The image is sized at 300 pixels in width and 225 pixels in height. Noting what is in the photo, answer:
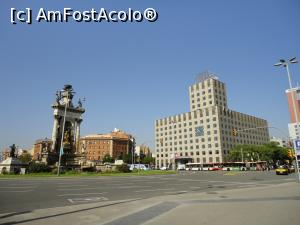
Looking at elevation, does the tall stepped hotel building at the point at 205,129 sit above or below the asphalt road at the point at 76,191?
above

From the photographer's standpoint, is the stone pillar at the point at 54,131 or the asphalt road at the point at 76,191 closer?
the asphalt road at the point at 76,191

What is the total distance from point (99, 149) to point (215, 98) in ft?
248

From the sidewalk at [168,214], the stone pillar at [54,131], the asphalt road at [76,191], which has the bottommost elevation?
the sidewalk at [168,214]

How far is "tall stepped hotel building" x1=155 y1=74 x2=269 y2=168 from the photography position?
111m

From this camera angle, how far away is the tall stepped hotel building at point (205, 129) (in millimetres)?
110831

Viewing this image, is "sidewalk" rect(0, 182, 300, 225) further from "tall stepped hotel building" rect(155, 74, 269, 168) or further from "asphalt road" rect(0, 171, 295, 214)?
"tall stepped hotel building" rect(155, 74, 269, 168)

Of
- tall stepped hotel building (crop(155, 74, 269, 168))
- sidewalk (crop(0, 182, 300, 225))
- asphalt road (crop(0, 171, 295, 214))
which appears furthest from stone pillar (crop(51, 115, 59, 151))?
tall stepped hotel building (crop(155, 74, 269, 168))

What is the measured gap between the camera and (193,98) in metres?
127

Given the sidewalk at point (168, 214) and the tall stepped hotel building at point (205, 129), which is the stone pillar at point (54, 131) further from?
the tall stepped hotel building at point (205, 129)

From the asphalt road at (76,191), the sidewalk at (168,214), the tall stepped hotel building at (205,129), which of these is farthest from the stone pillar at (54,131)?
the tall stepped hotel building at (205,129)

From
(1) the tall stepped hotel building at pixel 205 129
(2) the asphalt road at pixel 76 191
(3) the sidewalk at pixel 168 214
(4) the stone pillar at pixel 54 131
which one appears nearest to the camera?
(3) the sidewalk at pixel 168 214

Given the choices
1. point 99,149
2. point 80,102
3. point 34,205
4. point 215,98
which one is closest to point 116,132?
point 99,149

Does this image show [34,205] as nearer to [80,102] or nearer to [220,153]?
[80,102]

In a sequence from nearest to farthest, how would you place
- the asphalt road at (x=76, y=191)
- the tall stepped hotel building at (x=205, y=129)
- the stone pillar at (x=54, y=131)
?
the asphalt road at (x=76, y=191)
the stone pillar at (x=54, y=131)
the tall stepped hotel building at (x=205, y=129)
